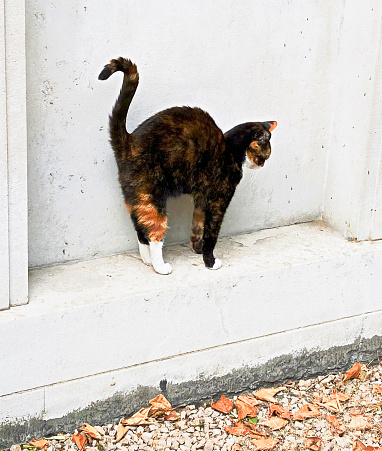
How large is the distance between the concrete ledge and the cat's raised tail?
0.66 m

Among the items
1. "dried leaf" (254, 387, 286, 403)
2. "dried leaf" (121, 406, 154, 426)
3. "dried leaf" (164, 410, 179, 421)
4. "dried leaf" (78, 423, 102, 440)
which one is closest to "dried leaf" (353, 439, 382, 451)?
"dried leaf" (254, 387, 286, 403)

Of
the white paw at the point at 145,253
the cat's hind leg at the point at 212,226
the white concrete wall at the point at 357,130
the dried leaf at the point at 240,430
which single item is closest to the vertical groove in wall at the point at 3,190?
the white paw at the point at 145,253

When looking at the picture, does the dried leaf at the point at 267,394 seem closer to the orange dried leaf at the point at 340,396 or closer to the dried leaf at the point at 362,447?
the orange dried leaf at the point at 340,396

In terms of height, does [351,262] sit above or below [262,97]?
below

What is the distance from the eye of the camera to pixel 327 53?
13.0 ft

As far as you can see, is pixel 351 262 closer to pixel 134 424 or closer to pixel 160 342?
pixel 160 342

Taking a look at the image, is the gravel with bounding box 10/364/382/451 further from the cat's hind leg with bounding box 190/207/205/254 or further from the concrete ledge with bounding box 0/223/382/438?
the cat's hind leg with bounding box 190/207/205/254

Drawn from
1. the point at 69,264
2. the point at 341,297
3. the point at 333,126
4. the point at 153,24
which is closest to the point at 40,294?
the point at 69,264

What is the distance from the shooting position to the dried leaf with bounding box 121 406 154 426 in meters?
3.40

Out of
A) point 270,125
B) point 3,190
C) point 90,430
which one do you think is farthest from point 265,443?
point 3,190

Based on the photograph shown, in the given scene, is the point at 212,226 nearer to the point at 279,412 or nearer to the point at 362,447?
the point at 279,412

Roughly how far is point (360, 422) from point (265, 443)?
552 mm

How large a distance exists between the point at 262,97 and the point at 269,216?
72cm

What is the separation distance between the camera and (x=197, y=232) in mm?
3750
